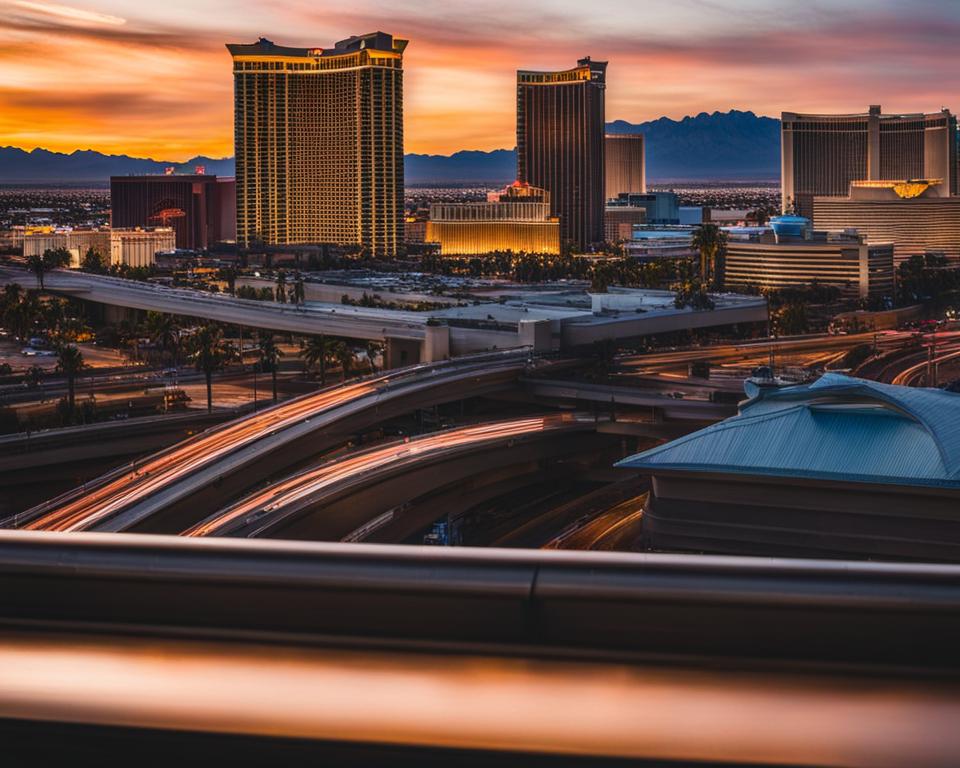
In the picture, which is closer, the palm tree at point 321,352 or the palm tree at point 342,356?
the palm tree at point 321,352

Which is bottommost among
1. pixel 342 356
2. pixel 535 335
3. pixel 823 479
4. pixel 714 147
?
pixel 823 479

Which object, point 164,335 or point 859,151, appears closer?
point 164,335

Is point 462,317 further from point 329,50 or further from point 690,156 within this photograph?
point 690,156

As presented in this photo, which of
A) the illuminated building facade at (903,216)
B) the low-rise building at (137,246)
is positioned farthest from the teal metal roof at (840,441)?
the illuminated building facade at (903,216)

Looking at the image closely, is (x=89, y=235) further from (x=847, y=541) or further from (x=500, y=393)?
(x=847, y=541)

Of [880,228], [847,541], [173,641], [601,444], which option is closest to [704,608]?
[173,641]

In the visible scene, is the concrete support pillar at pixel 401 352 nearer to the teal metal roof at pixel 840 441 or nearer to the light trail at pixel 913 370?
the light trail at pixel 913 370

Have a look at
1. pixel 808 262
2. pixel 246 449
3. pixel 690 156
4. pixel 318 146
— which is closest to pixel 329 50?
pixel 318 146
